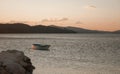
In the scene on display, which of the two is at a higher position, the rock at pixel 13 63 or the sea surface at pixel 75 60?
the rock at pixel 13 63

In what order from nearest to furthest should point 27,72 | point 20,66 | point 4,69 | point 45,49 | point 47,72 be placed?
point 4,69
point 20,66
point 27,72
point 47,72
point 45,49

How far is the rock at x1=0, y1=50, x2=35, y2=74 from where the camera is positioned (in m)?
18.4

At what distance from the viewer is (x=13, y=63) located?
63.4ft

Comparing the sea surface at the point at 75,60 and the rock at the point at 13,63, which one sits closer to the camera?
the rock at the point at 13,63

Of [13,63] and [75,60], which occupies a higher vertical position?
[13,63]

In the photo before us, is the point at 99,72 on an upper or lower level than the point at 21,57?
lower

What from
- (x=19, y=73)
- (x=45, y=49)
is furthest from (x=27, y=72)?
(x=45, y=49)

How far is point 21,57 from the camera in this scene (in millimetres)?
21688

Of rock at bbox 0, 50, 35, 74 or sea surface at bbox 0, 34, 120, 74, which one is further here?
sea surface at bbox 0, 34, 120, 74

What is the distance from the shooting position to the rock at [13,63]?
18.4 metres

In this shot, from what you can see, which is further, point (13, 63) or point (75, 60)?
point (75, 60)

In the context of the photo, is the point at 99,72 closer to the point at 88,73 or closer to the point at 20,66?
the point at 88,73

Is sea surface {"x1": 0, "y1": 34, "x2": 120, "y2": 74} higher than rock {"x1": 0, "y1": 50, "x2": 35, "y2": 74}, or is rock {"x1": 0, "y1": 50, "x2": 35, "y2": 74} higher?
rock {"x1": 0, "y1": 50, "x2": 35, "y2": 74}

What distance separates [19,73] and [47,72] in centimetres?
729
